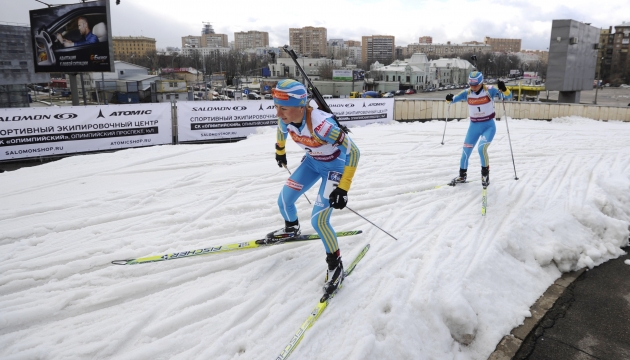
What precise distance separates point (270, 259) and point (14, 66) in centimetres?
3915

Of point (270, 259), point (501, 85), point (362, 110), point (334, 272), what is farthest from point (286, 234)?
point (362, 110)

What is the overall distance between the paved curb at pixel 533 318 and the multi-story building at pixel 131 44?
15638 cm

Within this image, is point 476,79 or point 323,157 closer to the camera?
point 323,157

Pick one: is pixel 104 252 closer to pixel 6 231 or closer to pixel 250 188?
pixel 6 231

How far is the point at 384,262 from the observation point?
5.05 m

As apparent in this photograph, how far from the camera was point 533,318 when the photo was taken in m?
4.44

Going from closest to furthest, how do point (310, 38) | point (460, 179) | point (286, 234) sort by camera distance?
point (286, 234) → point (460, 179) → point (310, 38)

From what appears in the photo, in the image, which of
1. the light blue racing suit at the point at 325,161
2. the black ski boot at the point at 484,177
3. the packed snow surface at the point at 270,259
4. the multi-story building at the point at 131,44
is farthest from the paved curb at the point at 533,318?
the multi-story building at the point at 131,44

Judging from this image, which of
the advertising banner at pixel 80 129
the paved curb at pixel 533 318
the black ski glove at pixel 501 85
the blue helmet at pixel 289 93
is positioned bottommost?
the paved curb at pixel 533 318

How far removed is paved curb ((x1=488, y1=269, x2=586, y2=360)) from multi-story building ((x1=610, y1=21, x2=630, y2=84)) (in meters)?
144

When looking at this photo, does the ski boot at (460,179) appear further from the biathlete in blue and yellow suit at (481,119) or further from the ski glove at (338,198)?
the ski glove at (338,198)

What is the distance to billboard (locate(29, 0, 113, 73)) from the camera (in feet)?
65.1

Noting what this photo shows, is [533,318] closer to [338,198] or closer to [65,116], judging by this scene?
[338,198]

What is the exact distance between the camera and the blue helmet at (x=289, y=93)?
13.8ft
